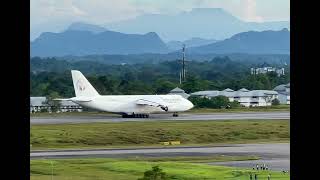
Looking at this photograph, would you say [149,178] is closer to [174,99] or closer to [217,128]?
[217,128]

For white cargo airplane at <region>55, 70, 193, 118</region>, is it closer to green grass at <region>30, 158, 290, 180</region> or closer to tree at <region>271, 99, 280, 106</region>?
tree at <region>271, 99, 280, 106</region>

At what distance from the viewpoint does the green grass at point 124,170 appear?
1240 centimetres

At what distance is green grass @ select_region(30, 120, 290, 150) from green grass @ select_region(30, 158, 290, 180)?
6663 mm

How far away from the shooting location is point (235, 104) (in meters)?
49.0

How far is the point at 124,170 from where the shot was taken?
44.8 feet

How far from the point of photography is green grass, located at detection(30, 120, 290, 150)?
2266 centimetres

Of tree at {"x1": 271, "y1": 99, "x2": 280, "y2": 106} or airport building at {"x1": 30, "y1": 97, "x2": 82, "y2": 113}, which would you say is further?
tree at {"x1": 271, "y1": 99, "x2": 280, "y2": 106}

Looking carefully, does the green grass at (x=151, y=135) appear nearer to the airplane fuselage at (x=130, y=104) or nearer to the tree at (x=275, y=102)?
the airplane fuselage at (x=130, y=104)

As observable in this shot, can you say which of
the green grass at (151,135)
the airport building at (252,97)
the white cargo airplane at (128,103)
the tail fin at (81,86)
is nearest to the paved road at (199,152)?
the green grass at (151,135)

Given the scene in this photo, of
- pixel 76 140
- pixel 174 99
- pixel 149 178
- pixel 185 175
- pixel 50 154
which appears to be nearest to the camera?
pixel 149 178

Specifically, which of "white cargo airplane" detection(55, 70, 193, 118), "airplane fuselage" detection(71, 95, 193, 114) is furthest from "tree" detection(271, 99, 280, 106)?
"airplane fuselage" detection(71, 95, 193, 114)

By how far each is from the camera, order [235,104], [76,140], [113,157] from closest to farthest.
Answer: [113,157] < [76,140] < [235,104]

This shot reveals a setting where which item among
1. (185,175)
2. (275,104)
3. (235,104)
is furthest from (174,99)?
(185,175)
